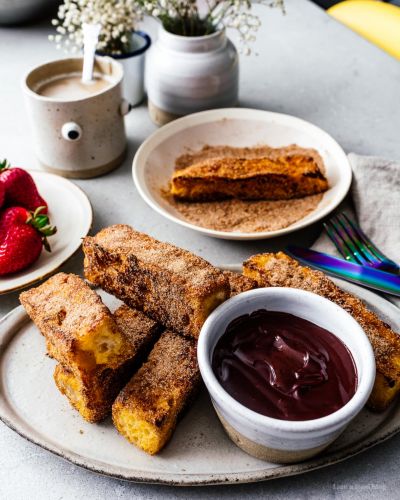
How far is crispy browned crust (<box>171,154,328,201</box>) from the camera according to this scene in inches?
65.2

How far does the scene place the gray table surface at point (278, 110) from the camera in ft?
3.38

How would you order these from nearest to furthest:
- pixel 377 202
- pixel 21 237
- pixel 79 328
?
1. pixel 79 328
2. pixel 21 237
3. pixel 377 202

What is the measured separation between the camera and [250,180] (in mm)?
1659

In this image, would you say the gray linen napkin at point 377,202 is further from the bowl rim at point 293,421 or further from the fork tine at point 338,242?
the bowl rim at point 293,421

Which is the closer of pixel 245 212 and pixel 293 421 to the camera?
pixel 293 421

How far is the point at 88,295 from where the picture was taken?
1104 millimetres

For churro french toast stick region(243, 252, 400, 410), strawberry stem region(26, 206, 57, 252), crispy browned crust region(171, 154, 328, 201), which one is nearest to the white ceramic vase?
crispy browned crust region(171, 154, 328, 201)

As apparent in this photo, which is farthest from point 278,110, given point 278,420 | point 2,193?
point 278,420

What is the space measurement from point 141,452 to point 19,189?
82 centimetres

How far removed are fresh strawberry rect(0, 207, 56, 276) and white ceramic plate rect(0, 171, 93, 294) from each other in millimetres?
27

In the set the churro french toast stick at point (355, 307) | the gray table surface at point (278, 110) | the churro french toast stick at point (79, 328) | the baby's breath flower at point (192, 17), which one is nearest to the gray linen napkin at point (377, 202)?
the gray table surface at point (278, 110)

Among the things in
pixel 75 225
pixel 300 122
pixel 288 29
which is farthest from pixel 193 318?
pixel 288 29

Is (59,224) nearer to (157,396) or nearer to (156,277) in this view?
(156,277)

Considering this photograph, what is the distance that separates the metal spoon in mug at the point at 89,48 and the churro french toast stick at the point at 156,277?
746mm
